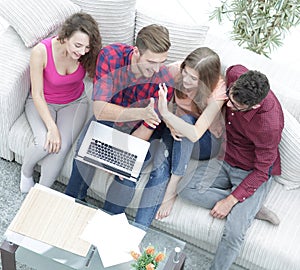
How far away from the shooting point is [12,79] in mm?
2635

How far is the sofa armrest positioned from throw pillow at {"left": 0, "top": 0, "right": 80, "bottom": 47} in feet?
0.18

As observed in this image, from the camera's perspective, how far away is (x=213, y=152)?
2.52m

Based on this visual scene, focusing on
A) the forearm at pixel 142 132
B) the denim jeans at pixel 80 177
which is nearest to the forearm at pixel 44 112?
the denim jeans at pixel 80 177

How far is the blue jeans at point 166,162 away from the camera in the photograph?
2.51m

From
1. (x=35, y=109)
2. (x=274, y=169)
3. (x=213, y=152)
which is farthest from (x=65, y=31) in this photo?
(x=274, y=169)

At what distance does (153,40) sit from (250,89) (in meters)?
0.41

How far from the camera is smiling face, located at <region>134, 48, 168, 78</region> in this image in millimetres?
2375

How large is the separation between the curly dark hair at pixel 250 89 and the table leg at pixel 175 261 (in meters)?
0.63

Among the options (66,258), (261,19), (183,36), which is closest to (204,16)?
(261,19)

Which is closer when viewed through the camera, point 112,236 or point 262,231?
point 112,236

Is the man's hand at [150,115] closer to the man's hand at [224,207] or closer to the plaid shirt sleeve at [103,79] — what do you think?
the plaid shirt sleeve at [103,79]

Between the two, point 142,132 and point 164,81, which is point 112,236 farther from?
point 164,81

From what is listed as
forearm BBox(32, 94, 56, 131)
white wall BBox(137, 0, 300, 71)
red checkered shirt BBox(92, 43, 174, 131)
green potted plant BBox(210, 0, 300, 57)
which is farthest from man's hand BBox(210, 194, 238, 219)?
white wall BBox(137, 0, 300, 71)

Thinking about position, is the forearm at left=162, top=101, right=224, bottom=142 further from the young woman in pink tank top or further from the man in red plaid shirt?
the young woman in pink tank top
